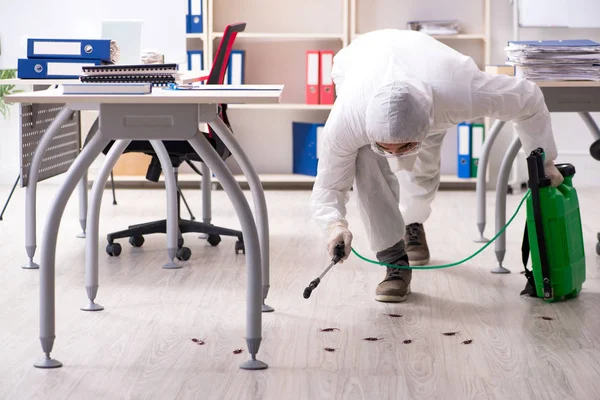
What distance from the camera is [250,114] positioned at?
5.14 meters

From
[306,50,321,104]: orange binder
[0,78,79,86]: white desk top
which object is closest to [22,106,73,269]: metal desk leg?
[0,78,79,86]: white desk top

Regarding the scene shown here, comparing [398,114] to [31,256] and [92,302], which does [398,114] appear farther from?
[31,256]

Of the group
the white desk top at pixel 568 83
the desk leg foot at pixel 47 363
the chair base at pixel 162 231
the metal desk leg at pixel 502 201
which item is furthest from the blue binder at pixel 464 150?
the desk leg foot at pixel 47 363

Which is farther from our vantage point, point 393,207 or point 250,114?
point 250,114

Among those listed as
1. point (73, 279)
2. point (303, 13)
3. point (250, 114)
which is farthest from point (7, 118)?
point (73, 279)

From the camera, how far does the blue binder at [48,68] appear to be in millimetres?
2885

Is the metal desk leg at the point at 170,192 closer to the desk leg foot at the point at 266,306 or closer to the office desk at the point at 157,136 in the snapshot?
the desk leg foot at the point at 266,306

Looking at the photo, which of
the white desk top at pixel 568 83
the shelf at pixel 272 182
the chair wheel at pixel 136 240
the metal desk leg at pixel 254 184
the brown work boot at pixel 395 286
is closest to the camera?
the metal desk leg at pixel 254 184

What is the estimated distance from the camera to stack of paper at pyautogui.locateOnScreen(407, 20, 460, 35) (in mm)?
4762

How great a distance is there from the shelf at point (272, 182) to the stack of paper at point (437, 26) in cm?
80

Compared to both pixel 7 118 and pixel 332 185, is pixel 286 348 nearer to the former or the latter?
pixel 332 185

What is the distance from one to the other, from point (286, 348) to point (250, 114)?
3149 millimetres

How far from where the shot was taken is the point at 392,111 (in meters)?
2.01

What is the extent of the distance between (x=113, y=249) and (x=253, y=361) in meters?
1.34
